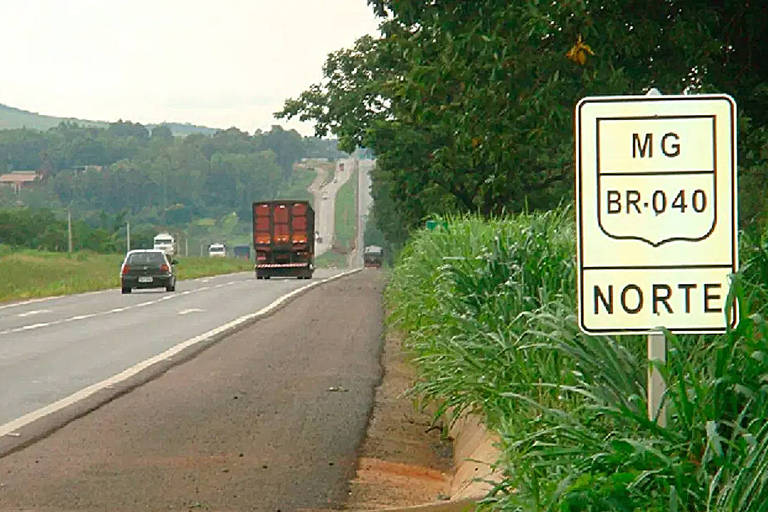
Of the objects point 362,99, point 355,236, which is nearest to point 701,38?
point 362,99

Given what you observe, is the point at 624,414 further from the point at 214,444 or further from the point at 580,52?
the point at 580,52

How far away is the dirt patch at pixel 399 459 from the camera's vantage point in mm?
8328

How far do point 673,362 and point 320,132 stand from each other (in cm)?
4567

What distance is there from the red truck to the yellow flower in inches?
1867

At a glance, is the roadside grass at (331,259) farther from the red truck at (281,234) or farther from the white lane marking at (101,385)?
the white lane marking at (101,385)

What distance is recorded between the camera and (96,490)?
821 centimetres

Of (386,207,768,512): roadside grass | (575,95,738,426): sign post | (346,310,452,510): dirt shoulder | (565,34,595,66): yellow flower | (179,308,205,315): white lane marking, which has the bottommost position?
(179,308,205,315): white lane marking

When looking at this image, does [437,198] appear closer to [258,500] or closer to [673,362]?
[258,500]

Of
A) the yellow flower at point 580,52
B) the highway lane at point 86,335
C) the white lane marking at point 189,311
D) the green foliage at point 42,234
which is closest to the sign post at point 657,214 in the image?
the highway lane at point 86,335

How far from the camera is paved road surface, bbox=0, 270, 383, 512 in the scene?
805cm

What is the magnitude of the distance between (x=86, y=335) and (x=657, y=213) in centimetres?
1928

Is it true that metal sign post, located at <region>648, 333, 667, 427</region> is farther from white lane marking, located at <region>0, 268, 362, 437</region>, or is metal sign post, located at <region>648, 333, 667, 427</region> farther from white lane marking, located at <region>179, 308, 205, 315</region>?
white lane marking, located at <region>179, 308, 205, 315</region>

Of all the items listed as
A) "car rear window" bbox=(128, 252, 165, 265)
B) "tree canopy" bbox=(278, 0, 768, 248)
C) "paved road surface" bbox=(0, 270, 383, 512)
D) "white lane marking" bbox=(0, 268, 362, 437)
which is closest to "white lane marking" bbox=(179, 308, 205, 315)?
"white lane marking" bbox=(0, 268, 362, 437)

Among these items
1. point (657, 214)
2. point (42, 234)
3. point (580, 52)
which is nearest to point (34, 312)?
point (580, 52)
